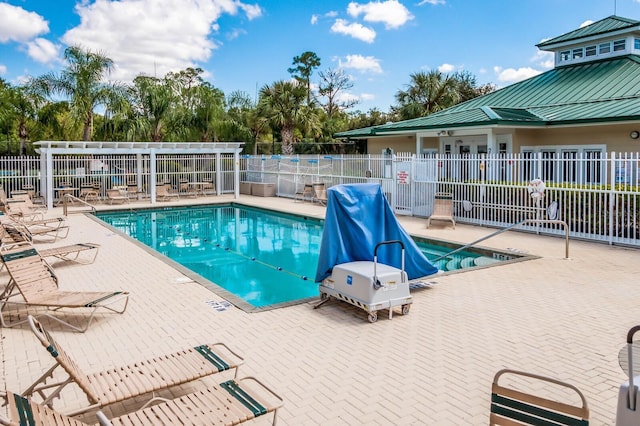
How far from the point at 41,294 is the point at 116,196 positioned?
1619 cm

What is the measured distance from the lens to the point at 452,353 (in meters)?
5.44

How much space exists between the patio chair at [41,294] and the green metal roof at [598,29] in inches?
825

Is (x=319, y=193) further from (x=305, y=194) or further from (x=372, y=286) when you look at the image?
(x=372, y=286)

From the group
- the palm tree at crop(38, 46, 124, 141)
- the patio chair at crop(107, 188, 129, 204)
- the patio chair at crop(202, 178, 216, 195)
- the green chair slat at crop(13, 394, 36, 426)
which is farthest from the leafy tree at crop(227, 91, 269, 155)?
the green chair slat at crop(13, 394, 36, 426)

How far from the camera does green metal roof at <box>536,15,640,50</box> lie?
66.2ft

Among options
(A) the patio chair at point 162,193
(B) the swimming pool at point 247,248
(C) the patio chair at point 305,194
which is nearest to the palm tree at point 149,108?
(A) the patio chair at point 162,193

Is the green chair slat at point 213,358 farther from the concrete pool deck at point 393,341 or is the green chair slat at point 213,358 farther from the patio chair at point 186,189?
the patio chair at point 186,189

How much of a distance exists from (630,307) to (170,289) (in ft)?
21.8

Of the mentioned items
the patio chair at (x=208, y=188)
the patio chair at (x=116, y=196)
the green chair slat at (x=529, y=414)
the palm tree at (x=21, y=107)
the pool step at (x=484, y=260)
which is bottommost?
the pool step at (x=484, y=260)

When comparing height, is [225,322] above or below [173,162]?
below

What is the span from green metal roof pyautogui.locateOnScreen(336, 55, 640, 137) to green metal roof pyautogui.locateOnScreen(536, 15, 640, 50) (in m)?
1.22

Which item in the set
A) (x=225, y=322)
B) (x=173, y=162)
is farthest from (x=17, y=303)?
(x=173, y=162)

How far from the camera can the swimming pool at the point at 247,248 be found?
9812mm

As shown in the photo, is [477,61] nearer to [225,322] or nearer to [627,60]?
[627,60]
